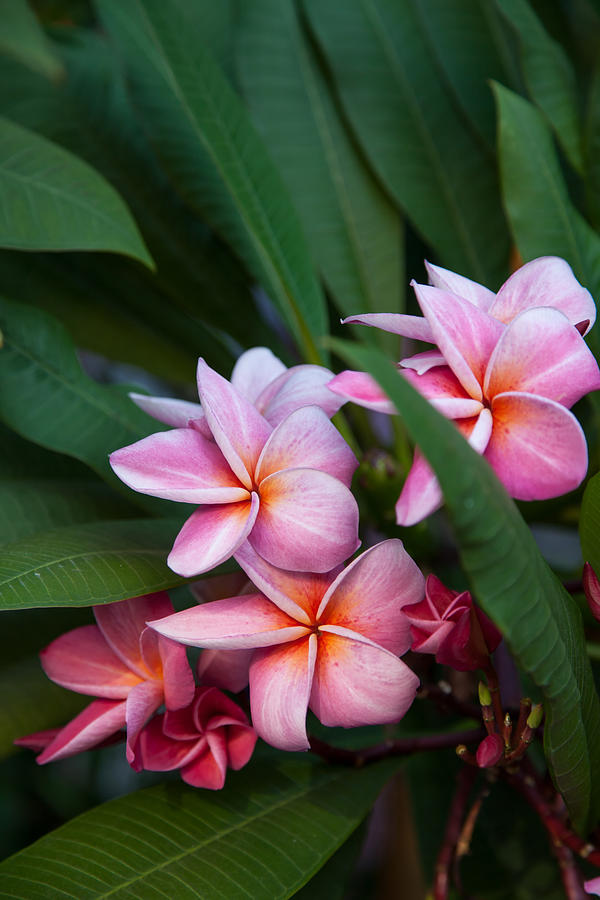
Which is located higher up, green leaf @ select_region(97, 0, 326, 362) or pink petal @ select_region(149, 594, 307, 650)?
green leaf @ select_region(97, 0, 326, 362)

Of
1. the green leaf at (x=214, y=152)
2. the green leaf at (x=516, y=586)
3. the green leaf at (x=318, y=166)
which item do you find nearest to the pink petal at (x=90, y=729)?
the green leaf at (x=516, y=586)

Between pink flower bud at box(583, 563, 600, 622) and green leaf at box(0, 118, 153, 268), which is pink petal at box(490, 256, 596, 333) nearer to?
pink flower bud at box(583, 563, 600, 622)

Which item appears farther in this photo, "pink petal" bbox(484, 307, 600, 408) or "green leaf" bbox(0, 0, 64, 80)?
"green leaf" bbox(0, 0, 64, 80)

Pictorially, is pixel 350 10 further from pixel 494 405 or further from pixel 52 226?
pixel 494 405

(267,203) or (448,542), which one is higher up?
(267,203)

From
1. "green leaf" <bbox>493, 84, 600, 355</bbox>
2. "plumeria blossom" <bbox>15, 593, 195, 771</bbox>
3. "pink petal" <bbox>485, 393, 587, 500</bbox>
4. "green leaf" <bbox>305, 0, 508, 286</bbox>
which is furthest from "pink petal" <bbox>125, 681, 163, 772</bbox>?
"green leaf" <bbox>305, 0, 508, 286</bbox>

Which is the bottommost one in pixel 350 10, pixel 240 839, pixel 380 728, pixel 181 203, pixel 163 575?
pixel 380 728

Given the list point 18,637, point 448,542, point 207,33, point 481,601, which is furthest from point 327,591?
point 207,33
